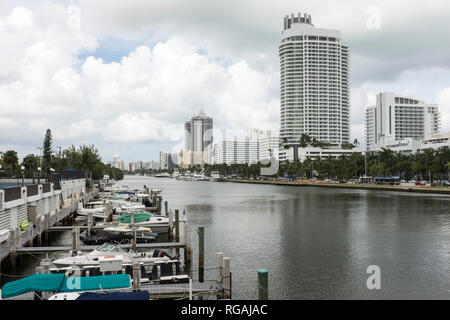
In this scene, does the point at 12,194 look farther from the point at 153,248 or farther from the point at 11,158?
the point at 11,158

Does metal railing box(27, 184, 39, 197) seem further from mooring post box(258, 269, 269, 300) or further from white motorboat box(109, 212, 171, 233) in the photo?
mooring post box(258, 269, 269, 300)

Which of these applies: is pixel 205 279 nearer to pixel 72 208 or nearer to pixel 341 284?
pixel 341 284

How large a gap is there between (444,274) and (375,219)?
28615 millimetres

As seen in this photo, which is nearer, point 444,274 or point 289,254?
point 444,274

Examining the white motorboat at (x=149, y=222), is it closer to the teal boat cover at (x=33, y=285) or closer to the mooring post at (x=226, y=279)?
the mooring post at (x=226, y=279)

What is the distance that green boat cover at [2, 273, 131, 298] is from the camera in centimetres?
1623

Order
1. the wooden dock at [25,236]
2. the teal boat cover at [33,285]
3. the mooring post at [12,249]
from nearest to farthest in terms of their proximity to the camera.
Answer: the teal boat cover at [33,285], the mooring post at [12,249], the wooden dock at [25,236]

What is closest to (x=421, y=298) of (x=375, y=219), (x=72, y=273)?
(x=72, y=273)

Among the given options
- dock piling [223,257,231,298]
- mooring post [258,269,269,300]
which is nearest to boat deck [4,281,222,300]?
dock piling [223,257,231,298]

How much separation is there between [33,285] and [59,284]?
38.2 inches

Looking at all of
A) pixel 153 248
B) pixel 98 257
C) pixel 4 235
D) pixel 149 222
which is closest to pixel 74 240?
pixel 98 257

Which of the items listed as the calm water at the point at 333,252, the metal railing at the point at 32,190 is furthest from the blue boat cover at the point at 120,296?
the metal railing at the point at 32,190

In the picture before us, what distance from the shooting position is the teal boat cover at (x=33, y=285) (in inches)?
635
